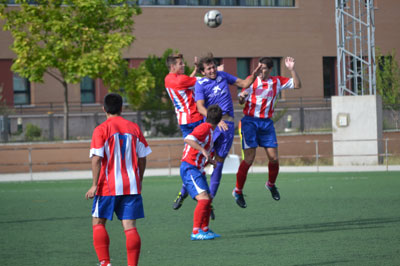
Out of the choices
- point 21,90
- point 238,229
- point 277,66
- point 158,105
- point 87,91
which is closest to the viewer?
point 238,229

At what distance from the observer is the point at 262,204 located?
12.2 m

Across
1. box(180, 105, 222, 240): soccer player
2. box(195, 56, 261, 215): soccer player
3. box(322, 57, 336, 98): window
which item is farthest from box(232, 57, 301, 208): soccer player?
box(322, 57, 336, 98): window

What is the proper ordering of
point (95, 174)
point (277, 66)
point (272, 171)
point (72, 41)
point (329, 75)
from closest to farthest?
point (95, 174) → point (272, 171) → point (72, 41) → point (277, 66) → point (329, 75)

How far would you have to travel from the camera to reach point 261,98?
34.6 ft

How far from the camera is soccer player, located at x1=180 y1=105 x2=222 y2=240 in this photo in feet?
26.2

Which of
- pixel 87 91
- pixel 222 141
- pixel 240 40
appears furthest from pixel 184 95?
pixel 240 40

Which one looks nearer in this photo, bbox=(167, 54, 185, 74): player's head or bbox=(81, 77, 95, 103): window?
bbox=(167, 54, 185, 74): player's head

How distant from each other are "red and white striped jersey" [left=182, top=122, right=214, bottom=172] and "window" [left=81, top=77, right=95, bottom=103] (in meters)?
30.2

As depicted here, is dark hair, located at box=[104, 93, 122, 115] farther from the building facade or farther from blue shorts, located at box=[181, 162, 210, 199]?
the building facade

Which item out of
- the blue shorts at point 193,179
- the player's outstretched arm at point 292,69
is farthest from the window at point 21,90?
the blue shorts at point 193,179

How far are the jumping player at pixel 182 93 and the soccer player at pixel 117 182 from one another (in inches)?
141

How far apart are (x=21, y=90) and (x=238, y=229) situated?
29.4m

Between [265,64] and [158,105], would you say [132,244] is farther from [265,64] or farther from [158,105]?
[158,105]

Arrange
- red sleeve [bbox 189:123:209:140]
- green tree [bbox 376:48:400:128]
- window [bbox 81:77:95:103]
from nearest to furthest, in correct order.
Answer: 1. red sleeve [bbox 189:123:209:140]
2. green tree [bbox 376:48:400:128]
3. window [bbox 81:77:95:103]
